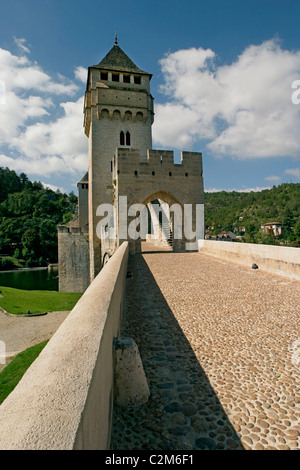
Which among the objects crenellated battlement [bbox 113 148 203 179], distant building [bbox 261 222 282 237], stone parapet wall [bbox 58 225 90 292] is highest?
crenellated battlement [bbox 113 148 203 179]

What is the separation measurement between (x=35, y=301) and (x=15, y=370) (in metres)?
11.8

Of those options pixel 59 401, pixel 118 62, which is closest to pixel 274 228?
pixel 118 62

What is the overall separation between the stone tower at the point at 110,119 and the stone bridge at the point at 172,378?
62.1 feet

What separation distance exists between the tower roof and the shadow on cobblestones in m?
25.4

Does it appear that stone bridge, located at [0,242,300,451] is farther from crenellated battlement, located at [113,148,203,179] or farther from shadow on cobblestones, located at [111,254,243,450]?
crenellated battlement, located at [113,148,203,179]

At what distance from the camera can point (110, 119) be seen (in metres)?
23.9

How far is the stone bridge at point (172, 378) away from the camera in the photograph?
1.12 metres

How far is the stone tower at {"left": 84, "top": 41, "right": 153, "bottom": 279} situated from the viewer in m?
23.5

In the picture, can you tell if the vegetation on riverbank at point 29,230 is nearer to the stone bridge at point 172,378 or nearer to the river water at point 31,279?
the river water at point 31,279

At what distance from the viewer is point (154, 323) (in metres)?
4.24

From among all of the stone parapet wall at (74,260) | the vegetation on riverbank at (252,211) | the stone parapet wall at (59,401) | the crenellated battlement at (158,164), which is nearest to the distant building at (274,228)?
the vegetation on riverbank at (252,211)

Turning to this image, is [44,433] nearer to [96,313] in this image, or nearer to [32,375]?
[32,375]

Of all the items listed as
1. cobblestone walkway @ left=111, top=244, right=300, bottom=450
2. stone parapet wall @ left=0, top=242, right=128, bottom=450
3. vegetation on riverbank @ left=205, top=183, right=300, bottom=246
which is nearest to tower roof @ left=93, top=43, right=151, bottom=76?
cobblestone walkway @ left=111, top=244, right=300, bottom=450

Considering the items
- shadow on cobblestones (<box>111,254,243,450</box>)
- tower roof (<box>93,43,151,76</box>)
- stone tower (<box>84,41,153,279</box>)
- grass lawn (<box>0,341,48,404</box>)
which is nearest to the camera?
shadow on cobblestones (<box>111,254,243,450</box>)
